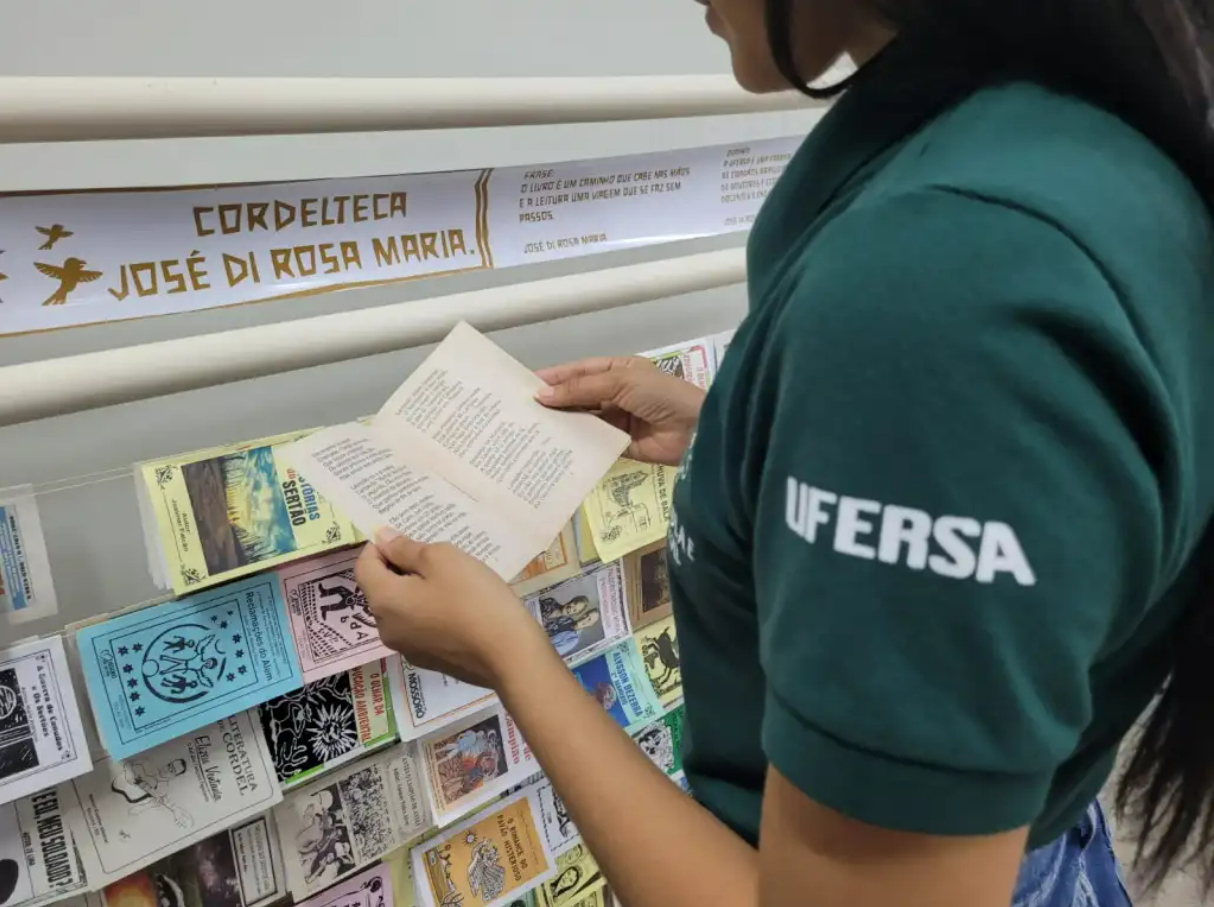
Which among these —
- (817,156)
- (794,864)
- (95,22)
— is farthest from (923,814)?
(95,22)

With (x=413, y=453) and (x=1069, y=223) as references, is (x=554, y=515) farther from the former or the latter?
(x=1069, y=223)

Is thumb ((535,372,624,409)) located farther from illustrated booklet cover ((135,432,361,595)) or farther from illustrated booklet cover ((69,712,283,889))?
illustrated booklet cover ((69,712,283,889))

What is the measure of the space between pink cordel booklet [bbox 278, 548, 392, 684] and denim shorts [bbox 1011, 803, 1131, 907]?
44 centimetres

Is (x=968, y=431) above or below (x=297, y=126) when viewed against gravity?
below

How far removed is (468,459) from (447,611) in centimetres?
16

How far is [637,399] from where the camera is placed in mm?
678

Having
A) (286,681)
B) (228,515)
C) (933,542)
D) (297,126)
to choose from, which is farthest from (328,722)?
(933,542)

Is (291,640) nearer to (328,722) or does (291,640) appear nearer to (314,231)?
(328,722)

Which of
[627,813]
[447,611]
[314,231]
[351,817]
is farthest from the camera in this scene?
[351,817]

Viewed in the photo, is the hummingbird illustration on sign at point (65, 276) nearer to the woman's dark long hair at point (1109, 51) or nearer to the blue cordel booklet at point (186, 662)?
the blue cordel booklet at point (186, 662)

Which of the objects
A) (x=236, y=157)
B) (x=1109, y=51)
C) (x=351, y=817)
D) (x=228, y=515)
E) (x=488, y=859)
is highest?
(x=236, y=157)

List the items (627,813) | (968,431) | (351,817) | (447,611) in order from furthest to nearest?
(351,817), (447,611), (627,813), (968,431)

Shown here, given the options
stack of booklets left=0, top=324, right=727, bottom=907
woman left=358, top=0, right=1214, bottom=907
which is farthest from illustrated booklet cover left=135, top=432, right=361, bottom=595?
woman left=358, top=0, right=1214, bottom=907

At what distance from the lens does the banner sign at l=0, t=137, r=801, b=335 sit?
49cm
